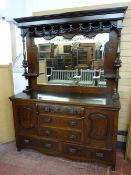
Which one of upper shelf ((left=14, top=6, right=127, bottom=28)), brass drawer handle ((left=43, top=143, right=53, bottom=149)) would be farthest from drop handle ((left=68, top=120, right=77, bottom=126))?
upper shelf ((left=14, top=6, right=127, bottom=28))

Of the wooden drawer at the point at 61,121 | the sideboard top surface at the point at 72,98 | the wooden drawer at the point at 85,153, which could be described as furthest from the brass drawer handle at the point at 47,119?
the wooden drawer at the point at 85,153

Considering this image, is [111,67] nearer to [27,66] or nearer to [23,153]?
[27,66]

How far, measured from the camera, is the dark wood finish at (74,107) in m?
1.92

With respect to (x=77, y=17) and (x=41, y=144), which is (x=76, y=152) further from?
(x=77, y=17)

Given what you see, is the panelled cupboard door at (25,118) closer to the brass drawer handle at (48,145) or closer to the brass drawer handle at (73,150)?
the brass drawer handle at (48,145)

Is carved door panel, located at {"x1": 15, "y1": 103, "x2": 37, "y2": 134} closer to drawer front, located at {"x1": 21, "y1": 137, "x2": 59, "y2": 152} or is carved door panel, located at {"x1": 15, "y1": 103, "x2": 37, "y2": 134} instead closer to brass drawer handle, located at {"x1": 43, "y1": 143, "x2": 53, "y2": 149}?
drawer front, located at {"x1": 21, "y1": 137, "x2": 59, "y2": 152}

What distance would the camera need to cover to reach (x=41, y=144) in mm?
2252

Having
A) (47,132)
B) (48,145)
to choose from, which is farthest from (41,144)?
(47,132)

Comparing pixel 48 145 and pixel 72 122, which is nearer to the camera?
pixel 72 122

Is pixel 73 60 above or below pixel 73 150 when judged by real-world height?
above

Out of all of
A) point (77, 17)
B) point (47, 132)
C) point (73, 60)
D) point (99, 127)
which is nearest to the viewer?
point (99, 127)

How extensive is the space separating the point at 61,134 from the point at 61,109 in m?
0.35

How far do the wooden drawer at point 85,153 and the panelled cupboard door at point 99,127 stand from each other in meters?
0.09

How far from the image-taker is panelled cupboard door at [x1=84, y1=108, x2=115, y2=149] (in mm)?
1878
